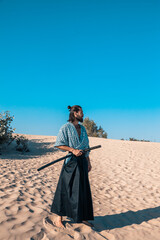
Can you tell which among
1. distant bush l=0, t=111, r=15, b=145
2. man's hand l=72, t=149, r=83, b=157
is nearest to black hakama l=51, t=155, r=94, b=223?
man's hand l=72, t=149, r=83, b=157

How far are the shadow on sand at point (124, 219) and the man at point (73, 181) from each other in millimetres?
621

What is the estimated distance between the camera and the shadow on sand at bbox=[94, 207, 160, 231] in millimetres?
3607

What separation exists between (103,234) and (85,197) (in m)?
0.77

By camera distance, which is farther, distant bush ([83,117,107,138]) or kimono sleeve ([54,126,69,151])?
distant bush ([83,117,107,138])

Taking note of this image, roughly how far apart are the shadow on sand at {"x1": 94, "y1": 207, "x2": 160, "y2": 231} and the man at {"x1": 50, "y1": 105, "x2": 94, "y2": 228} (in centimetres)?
62

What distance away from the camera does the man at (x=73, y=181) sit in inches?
117

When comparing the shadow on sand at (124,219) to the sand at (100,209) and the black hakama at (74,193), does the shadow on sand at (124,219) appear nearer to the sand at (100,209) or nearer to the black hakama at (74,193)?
the sand at (100,209)

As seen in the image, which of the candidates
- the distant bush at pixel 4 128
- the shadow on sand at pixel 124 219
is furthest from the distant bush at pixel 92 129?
the shadow on sand at pixel 124 219

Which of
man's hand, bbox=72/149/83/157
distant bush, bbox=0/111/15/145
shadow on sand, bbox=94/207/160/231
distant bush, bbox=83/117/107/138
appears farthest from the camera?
distant bush, bbox=83/117/107/138

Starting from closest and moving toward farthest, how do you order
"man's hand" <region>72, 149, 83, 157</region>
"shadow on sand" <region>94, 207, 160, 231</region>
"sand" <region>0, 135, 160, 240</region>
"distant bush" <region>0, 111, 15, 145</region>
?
1. "man's hand" <region>72, 149, 83, 157</region>
2. "sand" <region>0, 135, 160, 240</region>
3. "shadow on sand" <region>94, 207, 160, 231</region>
4. "distant bush" <region>0, 111, 15, 145</region>

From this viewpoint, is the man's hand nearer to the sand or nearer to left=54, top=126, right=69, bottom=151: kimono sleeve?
left=54, top=126, right=69, bottom=151: kimono sleeve

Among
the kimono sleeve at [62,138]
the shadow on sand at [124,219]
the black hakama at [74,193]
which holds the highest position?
the kimono sleeve at [62,138]

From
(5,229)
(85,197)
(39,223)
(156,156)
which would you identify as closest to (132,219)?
(85,197)

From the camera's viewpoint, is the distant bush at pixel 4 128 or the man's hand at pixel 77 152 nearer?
the man's hand at pixel 77 152
